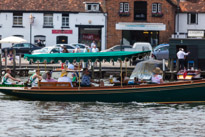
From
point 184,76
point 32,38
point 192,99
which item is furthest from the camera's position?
point 32,38

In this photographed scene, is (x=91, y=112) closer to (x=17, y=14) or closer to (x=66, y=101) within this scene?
(x=66, y=101)

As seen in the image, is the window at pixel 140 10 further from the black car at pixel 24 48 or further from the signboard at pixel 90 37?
the black car at pixel 24 48

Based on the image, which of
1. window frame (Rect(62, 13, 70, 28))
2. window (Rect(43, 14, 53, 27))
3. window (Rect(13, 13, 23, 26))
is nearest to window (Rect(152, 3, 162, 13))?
window frame (Rect(62, 13, 70, 28))

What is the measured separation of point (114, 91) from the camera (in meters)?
32.6

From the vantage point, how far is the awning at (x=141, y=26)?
74875 mm

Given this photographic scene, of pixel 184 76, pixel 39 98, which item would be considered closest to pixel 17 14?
pixel 184 76

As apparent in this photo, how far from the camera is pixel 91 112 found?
101 feet

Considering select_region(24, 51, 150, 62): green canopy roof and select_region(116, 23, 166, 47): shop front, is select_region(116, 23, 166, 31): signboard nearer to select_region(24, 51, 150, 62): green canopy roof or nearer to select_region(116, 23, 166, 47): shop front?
select_region(116, 23, 166, 47): shop front

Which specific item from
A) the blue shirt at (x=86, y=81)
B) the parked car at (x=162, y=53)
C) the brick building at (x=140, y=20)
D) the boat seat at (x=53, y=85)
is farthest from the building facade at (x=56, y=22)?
the blue shirt at (x=86, y=81)

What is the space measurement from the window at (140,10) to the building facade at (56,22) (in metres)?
3.46

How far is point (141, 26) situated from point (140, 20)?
76 centimetres

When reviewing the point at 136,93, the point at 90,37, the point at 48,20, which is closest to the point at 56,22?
the point at 48,20

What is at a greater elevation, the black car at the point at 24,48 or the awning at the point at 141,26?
the awning at the point at 141,26

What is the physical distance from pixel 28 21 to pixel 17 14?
1.35 m
